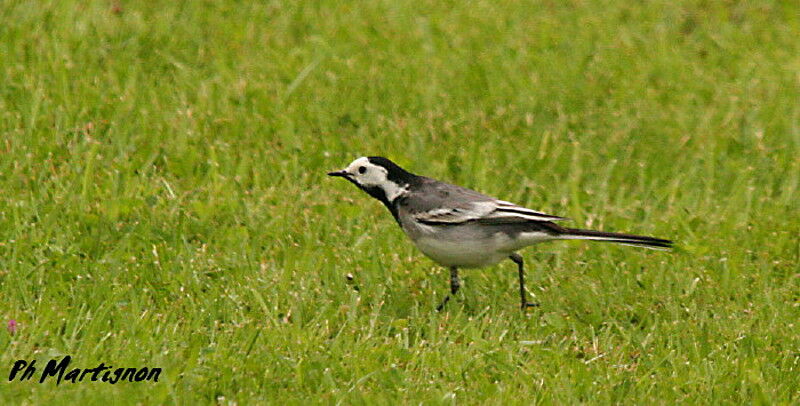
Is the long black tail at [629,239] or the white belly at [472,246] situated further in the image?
the white belly at [472,246]

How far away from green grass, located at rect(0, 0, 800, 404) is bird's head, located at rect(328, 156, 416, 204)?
484mm

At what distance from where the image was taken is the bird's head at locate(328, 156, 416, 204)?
7.91 meters

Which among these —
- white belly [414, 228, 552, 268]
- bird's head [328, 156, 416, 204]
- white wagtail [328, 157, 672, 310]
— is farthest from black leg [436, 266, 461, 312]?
bird's head [328, 156, 416, 204]

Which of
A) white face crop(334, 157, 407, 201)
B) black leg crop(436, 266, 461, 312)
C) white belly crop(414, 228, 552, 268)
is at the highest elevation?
white face crop(334, 157, 407, 201)

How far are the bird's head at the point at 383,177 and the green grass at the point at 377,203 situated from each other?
0.48 m

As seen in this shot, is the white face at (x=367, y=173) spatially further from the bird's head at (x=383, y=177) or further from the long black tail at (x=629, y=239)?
the long black tail at (x=629, y=239)

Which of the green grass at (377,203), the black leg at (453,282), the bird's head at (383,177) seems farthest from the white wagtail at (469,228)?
the green grass at (377,203)

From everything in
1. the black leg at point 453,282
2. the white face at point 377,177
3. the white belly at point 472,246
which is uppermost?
the white face at point 377,177

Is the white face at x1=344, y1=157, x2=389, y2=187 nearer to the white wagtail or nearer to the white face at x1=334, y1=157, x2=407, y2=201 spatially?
the white face at x1=334, y1=157, x2=407, y2=201

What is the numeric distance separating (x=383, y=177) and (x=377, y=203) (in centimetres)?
123

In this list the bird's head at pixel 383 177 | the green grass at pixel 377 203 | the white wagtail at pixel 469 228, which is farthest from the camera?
the bird's head at pixel 383 177

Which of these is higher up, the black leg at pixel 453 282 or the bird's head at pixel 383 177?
the bird's head at pixel 383 177

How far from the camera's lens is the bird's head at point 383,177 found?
791 centimetres

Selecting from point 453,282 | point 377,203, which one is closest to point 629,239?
point 453,282
